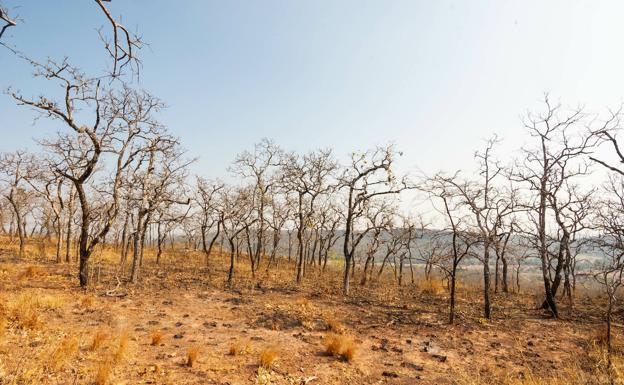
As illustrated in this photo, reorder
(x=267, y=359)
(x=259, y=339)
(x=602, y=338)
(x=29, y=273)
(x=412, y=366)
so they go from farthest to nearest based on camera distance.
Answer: (x=29, y=273), (x=602, y=338), (x=259, y=339), (x=412, y=366), (x=267, y=359)

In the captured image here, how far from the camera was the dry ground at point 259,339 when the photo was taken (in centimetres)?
735

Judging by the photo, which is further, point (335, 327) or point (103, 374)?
point (335, 327)

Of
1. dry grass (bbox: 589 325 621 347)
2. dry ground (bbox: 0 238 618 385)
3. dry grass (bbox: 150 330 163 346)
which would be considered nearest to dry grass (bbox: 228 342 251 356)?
dry ground (bbox: 0 238 618 385)

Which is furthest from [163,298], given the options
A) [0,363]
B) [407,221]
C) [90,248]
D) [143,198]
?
[407,221]

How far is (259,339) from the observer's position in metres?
10.2

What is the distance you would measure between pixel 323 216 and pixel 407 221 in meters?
8.68

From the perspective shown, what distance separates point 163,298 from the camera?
1456cm

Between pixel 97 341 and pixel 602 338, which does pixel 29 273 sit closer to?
pixel 97 341

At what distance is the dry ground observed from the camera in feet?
24.1

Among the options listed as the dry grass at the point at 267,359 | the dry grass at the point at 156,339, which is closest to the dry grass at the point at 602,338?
the dry grass at the point at 267,359

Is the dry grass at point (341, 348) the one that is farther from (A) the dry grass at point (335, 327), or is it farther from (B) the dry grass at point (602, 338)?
(B) the dry grass at point (602, 338)

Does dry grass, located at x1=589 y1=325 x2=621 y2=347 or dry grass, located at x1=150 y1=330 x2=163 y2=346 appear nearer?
dry grass, located at x1=150 y1=330 x2=163 y2=346

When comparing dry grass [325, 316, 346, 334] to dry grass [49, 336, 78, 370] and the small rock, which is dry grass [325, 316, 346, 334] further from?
dry grass [49, 336, 78, 370]

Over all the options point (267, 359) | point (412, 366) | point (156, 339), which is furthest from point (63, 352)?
point (412, 366)
